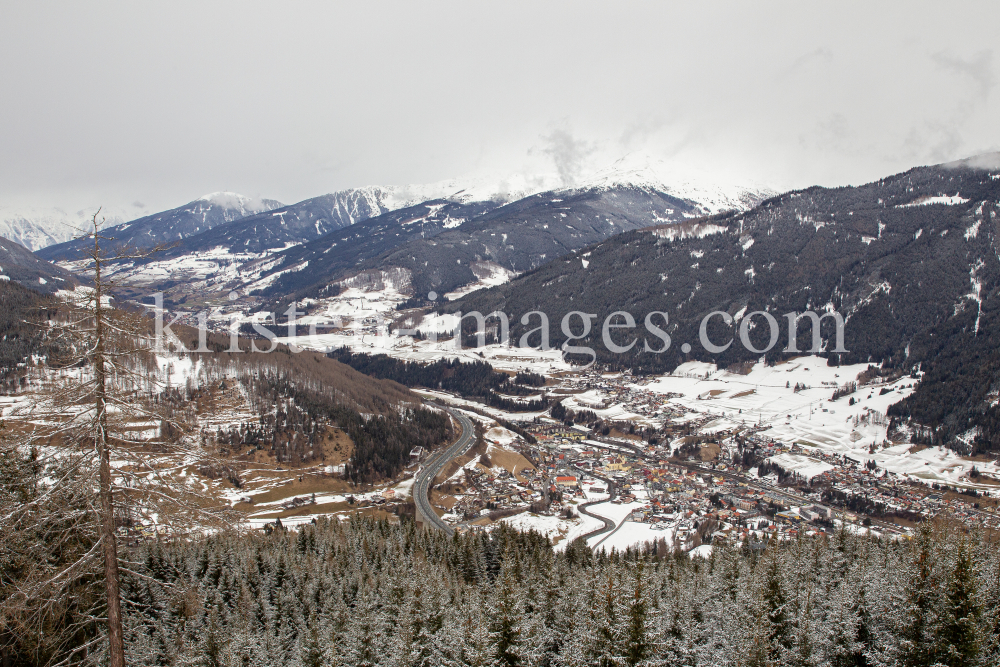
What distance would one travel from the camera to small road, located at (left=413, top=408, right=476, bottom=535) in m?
79.9

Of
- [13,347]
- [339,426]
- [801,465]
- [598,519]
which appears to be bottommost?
[598,519]

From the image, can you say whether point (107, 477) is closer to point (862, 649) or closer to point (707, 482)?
point (862, 649)

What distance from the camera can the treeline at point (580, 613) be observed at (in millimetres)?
21703

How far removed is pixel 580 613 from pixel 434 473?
7325 cm

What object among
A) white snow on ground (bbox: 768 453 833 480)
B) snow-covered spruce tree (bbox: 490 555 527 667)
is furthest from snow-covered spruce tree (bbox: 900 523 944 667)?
white snow on ground (bbox: 768 453 833 480)

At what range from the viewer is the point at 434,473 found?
99125mm

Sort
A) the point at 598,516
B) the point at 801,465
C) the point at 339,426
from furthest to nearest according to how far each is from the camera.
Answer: the point at 801,465 → the point at 339,426 → the point at 598,516

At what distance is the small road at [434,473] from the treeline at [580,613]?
36.6 metres

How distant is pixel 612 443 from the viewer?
127 metres

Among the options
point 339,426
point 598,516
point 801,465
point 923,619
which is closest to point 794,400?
point 801,465

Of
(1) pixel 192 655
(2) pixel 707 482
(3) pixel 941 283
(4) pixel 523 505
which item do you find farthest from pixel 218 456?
(3) pixel 941 283

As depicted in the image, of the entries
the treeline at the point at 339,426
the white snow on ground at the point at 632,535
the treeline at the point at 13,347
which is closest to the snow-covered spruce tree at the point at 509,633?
the white snow on ground at the point at 632,535

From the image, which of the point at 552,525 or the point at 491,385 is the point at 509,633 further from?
the point at 491,385

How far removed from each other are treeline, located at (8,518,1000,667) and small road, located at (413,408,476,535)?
3663cm
